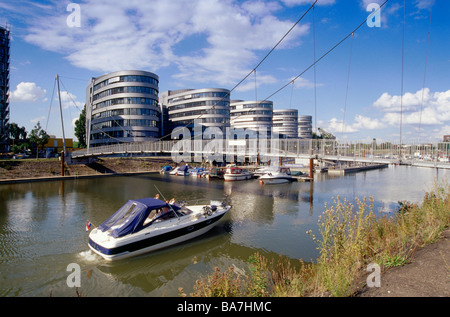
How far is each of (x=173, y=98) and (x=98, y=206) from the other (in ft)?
255

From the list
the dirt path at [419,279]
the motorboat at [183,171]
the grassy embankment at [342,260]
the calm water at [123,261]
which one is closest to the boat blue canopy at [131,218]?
the calm water at [123,261]

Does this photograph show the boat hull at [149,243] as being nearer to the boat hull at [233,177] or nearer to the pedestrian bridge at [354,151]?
the pedestrian bridge at [354,151]

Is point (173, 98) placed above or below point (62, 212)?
above

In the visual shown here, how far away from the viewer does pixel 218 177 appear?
43125 mm

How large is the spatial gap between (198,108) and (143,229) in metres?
75.9

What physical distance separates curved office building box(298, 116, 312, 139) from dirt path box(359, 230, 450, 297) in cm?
14446

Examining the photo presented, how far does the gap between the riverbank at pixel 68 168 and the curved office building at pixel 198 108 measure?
Answer: 1200 inches

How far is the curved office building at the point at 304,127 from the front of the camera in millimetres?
145250

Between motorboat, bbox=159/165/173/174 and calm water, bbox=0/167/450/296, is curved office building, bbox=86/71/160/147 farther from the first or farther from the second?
calm water, bbox=0/167/450/296

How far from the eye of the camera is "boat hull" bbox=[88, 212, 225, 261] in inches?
416

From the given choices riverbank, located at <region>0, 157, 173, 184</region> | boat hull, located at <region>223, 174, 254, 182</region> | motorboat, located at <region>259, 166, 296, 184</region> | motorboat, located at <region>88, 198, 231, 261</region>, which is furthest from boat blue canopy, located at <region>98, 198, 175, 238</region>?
riverbank, located at <region>0, 157, 173, 184</region>

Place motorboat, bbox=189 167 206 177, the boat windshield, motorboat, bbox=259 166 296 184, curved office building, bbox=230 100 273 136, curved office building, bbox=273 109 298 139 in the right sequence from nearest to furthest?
the boat windshield
motorboat, bbox=259 166 296 184
motorboat, bbox=189 167 206 177
curved office building, bbox=230 100 273 136
curved office building, bbox=273 109 298 139
